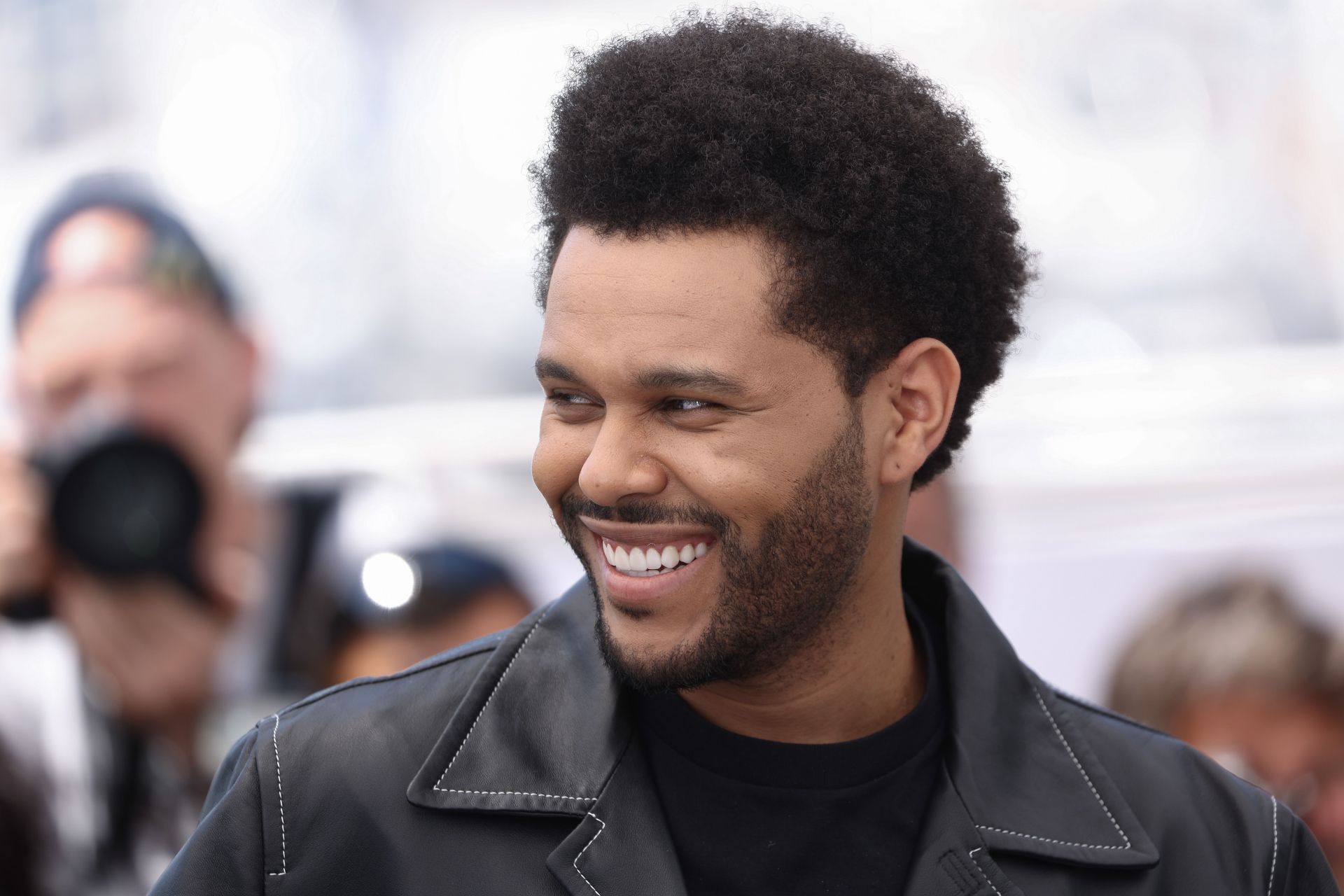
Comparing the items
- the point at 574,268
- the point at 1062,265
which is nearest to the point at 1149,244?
the point at 1062,265

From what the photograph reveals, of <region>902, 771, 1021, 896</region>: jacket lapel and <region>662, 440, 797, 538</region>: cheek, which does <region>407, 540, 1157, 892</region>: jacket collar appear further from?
<region>662, 440, 797, 538</region>: cheek

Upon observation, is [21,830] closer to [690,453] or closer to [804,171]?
[690,453]

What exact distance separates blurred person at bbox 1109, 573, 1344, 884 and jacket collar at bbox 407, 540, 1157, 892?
75.9 inches

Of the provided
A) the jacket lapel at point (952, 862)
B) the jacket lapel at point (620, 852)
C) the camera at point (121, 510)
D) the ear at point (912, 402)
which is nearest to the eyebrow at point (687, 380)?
the ear at point (912, 402)

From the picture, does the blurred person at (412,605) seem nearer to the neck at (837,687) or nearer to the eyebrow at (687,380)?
the neck at (837,687)

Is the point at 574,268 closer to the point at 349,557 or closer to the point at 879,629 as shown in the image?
the point at 879,629

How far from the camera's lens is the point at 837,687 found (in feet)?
6.15

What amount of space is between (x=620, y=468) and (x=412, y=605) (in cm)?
232

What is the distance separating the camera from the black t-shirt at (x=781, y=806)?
1749mm

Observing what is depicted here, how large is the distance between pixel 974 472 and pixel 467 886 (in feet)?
8.61

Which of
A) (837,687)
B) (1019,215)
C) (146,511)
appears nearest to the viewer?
(837,687)

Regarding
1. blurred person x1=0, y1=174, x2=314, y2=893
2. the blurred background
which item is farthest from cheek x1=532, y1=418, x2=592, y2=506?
blurred person x1=0, y1=174, x2=314, y2=893

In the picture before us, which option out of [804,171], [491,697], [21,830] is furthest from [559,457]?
[21,830]

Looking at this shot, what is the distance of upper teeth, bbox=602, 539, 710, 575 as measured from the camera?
1728 mm
